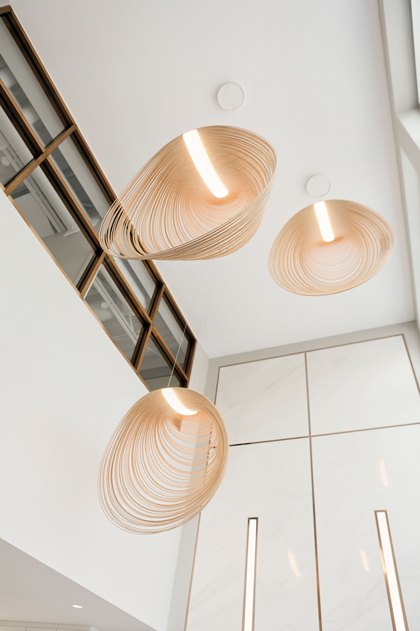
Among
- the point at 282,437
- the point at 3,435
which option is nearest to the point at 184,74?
the point at 3,435

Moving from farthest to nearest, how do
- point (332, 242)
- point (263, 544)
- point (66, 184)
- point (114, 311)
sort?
point (114, 311) → point (263, 544) → point (66, 184) → point (332, 242)

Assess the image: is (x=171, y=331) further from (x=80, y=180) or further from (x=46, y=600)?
(x=46, y=600)

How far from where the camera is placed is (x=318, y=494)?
178 inches

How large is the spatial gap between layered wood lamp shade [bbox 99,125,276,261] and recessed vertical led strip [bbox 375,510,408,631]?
9.69 ft

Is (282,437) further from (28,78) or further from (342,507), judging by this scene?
(28,78)

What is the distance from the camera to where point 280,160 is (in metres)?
4.46

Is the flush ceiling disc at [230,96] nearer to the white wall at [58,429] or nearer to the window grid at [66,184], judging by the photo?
the window grid at [66,184]

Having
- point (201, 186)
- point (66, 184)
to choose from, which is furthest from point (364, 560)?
point (66, 184)

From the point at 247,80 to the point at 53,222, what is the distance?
2.01m

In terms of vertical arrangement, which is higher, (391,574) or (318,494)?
Result: (318,494)

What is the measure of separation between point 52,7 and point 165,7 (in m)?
0.96

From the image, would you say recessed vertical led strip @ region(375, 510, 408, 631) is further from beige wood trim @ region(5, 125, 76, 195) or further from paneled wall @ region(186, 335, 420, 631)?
beige wood trim @ region(5, 125, 76, 195)

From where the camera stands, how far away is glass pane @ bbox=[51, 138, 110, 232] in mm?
4289

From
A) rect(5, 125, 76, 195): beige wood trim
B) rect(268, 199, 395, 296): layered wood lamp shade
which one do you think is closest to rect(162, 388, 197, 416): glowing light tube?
rect(268, 199, 395, 296): layered wood lamp shade
